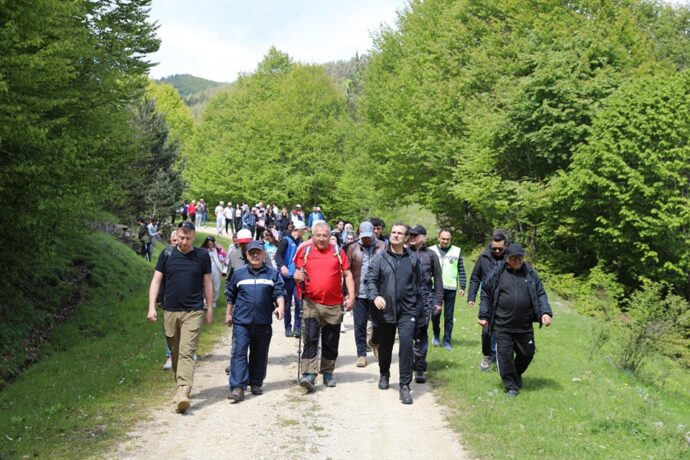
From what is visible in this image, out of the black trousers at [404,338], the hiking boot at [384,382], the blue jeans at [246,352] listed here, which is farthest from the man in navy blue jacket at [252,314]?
the hiking boot at [384,382]

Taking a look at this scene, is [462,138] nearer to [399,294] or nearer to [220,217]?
[220,217]

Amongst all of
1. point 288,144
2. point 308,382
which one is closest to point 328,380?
point 308,382

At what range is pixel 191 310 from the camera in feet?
26.8

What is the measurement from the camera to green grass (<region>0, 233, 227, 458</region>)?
7070 mm

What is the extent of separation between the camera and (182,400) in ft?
25.1

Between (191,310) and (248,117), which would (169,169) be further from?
(191,310)

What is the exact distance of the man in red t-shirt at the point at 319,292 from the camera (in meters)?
8.70

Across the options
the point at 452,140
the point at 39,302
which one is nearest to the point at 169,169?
the point at 452,140

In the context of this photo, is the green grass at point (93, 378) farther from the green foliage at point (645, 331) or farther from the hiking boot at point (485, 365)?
the green foliage at point (645, 331)

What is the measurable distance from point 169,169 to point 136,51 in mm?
12180

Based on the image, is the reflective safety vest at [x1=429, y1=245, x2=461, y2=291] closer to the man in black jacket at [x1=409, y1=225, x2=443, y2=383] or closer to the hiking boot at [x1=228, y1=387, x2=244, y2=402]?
the man in black jacket at [x1=409, y1=225, x2=443, y2=383]

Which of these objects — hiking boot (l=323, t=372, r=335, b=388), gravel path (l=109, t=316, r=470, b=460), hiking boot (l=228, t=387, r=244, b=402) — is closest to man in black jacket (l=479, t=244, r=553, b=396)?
gravel path (l=109, t=316, r=470, b=460)

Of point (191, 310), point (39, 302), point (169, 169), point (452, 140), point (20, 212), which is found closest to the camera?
point (191, 310)

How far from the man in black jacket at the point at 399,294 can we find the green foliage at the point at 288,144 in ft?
129
